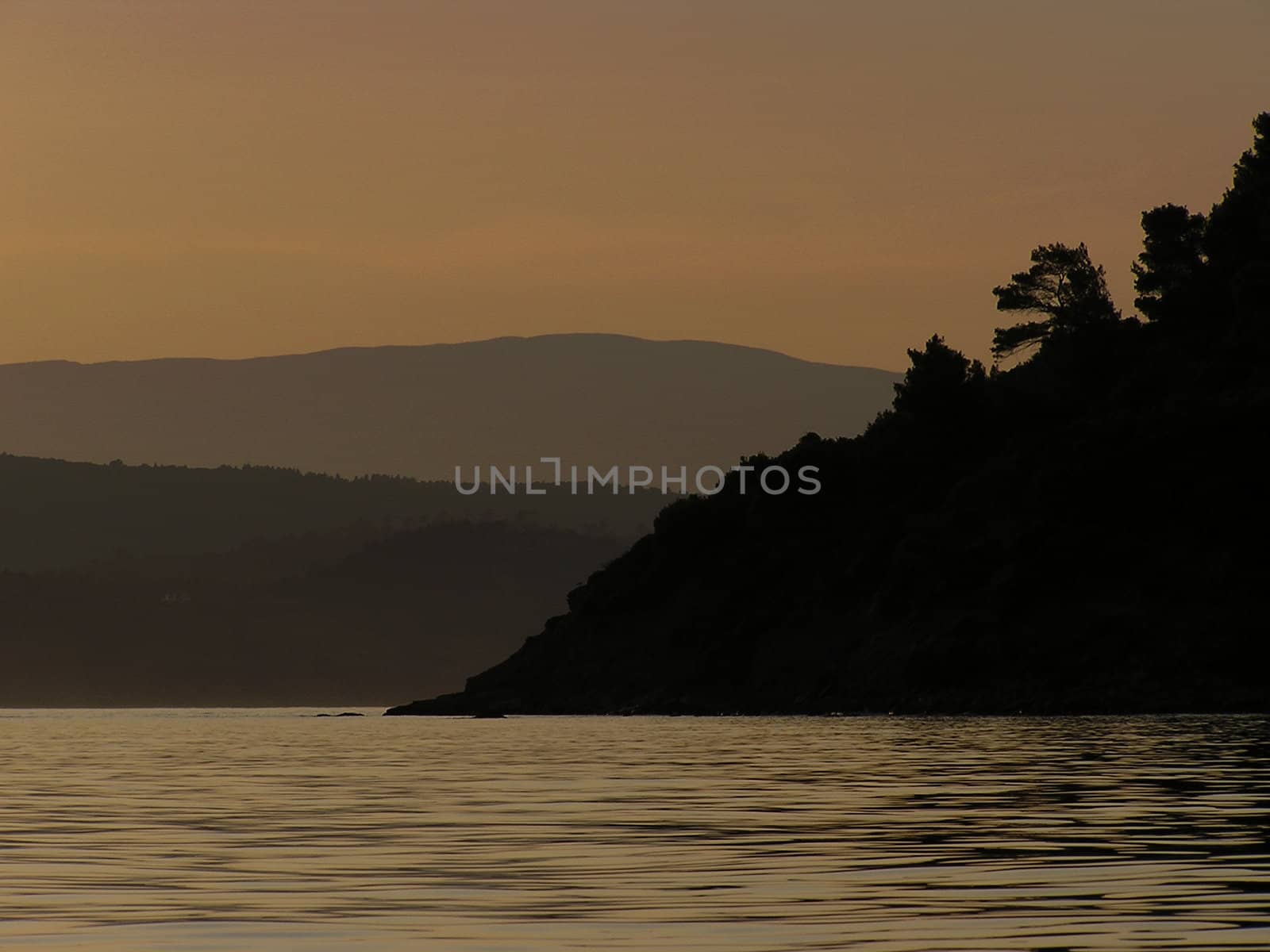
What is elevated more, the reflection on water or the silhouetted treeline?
the silhouetted treeline

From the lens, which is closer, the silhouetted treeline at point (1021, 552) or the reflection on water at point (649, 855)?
the reflection on water at point (649, 855)

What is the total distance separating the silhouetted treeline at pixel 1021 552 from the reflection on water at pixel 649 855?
Result: 8830 centimetres

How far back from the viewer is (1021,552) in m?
161

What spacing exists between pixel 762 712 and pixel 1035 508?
2613 cm

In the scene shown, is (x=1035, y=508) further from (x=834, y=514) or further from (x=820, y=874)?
(x=820, y=874)

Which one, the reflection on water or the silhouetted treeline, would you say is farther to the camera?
the silhouetted treeline

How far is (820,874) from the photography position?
26.1 meters

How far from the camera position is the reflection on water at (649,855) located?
20734mm

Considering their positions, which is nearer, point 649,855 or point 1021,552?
point 649,855

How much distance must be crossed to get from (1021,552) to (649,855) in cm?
13521

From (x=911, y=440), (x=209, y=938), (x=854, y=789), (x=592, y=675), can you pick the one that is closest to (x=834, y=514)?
(x=911, y=440)

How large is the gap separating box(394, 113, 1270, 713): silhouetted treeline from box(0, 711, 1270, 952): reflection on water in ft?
290

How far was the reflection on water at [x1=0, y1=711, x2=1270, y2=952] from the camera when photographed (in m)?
20.7

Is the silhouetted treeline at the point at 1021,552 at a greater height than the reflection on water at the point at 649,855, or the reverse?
the silhouetted treeline at the point at 1021,552
